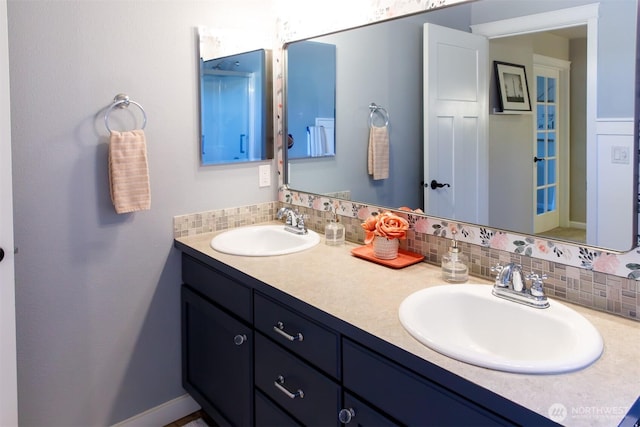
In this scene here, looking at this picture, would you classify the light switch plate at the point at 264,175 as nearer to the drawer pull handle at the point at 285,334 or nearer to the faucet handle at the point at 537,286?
the drawer pull handle at the point at 285,334

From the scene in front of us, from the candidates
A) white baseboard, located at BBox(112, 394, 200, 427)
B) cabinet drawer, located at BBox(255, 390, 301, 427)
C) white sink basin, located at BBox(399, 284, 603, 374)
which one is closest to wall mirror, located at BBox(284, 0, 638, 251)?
white sink basin, located at BBox(399, 284, 603, 374)

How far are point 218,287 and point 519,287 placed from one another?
1.09m

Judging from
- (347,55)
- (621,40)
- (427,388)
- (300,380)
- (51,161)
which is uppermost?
(347,55)

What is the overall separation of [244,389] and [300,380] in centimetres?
40

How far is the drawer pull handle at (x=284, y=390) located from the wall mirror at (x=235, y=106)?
41.6 inches

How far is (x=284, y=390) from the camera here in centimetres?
152

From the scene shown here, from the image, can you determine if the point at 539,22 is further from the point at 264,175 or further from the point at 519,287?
the point at 264,175

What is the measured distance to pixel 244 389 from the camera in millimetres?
1749

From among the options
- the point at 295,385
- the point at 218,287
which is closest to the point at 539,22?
the point at 295,385

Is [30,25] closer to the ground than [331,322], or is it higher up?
higher up

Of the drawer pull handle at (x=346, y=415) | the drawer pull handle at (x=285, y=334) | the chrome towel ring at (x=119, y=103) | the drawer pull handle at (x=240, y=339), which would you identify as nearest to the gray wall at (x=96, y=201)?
the chrome towel ring at (x=119, y=103)

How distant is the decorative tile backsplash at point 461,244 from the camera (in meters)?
1.26

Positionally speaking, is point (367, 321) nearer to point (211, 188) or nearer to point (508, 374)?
point (508, 374)

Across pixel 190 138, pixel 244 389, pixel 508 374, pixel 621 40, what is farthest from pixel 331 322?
pixel 190 138
